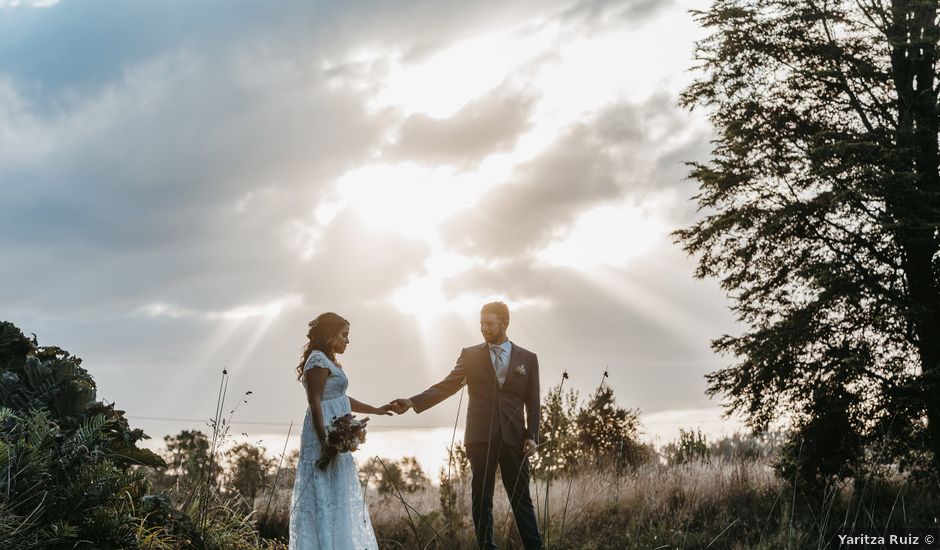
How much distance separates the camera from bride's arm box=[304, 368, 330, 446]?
6.27m

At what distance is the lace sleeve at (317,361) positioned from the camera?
20.9ft

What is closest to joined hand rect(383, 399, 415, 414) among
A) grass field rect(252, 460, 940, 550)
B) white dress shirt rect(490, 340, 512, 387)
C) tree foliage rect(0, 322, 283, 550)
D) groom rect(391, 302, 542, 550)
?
groom rect(391, 302, 542, 550)

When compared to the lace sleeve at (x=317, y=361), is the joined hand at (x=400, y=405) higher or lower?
lower

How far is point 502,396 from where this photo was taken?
7.30m

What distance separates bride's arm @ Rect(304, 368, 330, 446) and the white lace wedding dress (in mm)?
45

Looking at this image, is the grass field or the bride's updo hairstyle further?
the grass field

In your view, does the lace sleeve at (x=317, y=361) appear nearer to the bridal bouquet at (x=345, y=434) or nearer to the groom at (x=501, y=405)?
the bridal bouquet at (x=345, y=434)

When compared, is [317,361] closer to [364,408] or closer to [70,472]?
[364,408]

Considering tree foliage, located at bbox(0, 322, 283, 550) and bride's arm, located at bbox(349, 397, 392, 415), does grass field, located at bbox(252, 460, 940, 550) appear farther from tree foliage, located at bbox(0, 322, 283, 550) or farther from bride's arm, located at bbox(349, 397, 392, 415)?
tree foliage, located at bbox(0, 322, 283, 550)

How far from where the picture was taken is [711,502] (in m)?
12.0

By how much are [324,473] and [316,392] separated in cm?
65

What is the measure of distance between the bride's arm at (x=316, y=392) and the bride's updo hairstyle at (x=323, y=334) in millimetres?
206

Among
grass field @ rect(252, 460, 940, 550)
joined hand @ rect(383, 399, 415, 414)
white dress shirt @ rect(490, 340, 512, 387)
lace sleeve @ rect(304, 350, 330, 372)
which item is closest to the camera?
lace sleeve @ rect(304, 350, 330, 372)

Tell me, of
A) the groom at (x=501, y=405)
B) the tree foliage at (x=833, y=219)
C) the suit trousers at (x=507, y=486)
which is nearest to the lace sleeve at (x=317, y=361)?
the groom at (x=501, y=405)
